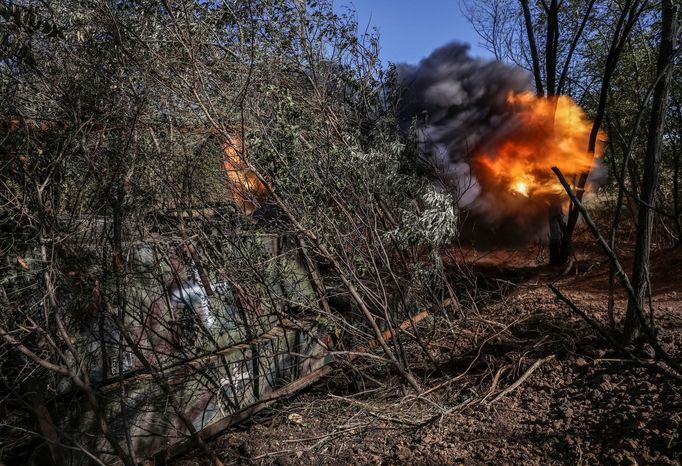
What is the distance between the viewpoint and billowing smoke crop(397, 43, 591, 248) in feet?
25.7

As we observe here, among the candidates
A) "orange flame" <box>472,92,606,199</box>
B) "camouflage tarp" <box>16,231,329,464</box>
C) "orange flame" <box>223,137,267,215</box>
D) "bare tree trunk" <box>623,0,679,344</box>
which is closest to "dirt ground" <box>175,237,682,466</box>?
"camouflage tarp" <box>16,231,329,464</box>

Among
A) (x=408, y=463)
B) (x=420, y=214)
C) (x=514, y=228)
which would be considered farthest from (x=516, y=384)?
(x=514, y=228)

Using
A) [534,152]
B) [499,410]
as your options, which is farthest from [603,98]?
[499,410]

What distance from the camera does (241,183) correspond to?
479 centimetres

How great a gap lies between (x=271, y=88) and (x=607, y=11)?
8.91 meters

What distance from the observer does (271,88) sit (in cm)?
574

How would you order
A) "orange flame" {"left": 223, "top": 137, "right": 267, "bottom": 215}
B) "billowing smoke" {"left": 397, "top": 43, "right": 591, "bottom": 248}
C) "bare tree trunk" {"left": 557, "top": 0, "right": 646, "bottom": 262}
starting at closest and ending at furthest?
"orange flame" {"left": 223, "top": 137, "right": 267, "bottom": 215} < "bare tree trunk" {"left": 557, "top": 0, "right": 646, "bottom": 262} < "billowing smoke" {"left": 397, "top": 43, "right": 591, "bottom": 248}

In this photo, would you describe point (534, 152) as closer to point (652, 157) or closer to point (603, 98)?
point (603, 98)

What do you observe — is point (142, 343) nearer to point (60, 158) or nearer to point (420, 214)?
point (60, 158)

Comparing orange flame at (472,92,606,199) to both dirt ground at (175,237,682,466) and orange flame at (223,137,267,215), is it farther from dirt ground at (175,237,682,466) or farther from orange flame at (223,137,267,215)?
orange flame at (223,137,267,215)

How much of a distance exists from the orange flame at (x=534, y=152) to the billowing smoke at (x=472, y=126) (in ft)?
0.07

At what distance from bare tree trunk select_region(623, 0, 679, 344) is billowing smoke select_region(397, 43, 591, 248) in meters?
3.59

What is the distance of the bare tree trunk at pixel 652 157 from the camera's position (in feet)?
11.7

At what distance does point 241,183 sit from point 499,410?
3.20m
